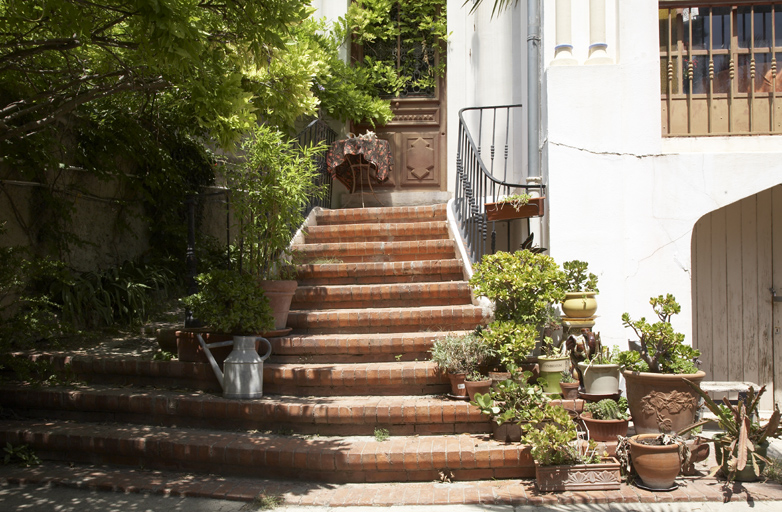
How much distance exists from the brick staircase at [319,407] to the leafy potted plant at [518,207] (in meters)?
0.59

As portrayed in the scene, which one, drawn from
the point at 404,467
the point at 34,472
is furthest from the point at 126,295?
the point at 404,467

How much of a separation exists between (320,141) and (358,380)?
3.16 m

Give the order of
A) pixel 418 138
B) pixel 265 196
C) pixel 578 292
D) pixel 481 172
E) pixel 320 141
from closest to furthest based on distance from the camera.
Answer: pixel 578 292
pixel 265 196
pixel 481 172
pixel 320 141
pixel 418 138

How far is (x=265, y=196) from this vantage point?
484cm

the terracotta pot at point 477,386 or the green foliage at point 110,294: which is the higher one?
the green foliage at point 110,294

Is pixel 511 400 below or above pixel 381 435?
above

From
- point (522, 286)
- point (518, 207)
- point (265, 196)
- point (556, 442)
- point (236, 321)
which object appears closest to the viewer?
point (556, 442)

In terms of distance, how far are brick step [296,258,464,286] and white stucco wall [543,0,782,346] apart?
948mm

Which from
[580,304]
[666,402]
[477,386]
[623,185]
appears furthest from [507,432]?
[623,185]

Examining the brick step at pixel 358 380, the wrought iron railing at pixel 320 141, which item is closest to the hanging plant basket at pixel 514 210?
the brick step at pixel 358 380

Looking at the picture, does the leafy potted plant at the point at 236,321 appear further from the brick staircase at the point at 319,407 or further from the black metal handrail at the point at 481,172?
A: the black metal handrail at the point at 481,172

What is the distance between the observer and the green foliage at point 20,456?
13.2 ft

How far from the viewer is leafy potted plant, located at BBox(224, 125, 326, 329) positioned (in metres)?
4.84

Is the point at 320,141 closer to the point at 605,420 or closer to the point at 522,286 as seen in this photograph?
the point at 522,286
